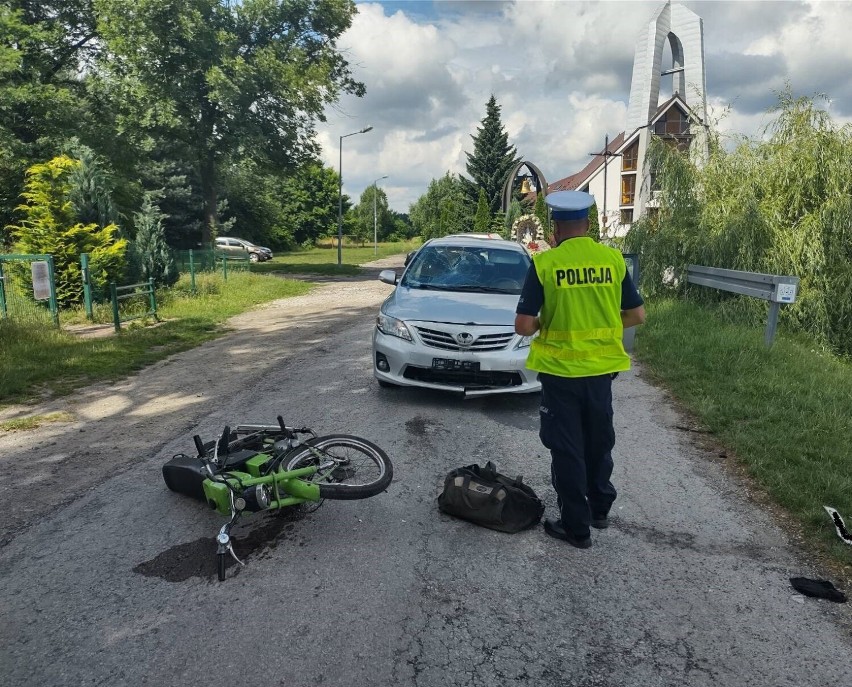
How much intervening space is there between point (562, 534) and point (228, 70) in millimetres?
28609

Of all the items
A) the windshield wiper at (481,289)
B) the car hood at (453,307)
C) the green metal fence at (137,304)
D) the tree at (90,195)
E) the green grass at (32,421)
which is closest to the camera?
the green grass at (32,421)

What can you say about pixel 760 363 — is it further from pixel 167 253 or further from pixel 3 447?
pixel 167 253

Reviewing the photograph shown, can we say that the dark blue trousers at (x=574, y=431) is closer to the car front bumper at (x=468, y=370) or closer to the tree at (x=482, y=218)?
the car front bumper at (x=468, y=370)

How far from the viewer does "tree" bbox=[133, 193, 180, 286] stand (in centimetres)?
1672

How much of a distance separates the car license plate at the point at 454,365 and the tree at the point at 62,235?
11.3 meters

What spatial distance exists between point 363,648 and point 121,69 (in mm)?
31580

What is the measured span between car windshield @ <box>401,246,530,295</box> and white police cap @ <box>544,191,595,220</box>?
335cm

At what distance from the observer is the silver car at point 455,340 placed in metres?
6.14

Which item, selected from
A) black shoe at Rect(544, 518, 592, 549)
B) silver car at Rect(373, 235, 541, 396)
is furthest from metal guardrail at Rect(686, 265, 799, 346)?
black shoe at Rect(544, 518, 592, 549)

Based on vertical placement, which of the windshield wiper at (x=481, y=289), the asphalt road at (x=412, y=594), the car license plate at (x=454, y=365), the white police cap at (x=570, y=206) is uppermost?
the white police cap at (x=570, y=206)

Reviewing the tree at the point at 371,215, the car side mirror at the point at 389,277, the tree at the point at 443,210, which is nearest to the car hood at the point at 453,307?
the car side mirror at the point at 389,277

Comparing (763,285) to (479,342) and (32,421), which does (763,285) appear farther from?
(32,421)

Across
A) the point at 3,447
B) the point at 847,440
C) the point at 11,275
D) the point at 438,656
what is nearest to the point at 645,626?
the point at 438,656

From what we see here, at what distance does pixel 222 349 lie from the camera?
34.4 feet
